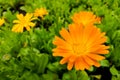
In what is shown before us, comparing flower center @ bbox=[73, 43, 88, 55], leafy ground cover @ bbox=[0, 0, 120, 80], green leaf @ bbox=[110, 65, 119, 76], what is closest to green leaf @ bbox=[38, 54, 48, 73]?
leafy ground cover @ bbox=[0, 0, 120, 80]

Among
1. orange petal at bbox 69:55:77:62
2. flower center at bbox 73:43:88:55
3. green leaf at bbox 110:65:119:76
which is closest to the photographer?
orange petal at bbox 69:55:77:62

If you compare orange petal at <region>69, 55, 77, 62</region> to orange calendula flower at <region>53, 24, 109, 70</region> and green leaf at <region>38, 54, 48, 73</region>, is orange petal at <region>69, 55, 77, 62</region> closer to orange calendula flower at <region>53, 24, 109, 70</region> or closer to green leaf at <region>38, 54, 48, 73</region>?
orange calendula flower at <region>53, 24, 109, 70</region>

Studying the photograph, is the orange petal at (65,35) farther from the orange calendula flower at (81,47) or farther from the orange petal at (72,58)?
the orange petal at (72,58)

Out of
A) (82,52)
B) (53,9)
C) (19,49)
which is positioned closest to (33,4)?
(53,9)

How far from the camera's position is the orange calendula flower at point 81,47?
1.54 metres

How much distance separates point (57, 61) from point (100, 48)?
46 centimetres

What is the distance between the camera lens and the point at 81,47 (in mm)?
1776

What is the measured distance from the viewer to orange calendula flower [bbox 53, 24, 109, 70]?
5.06ft

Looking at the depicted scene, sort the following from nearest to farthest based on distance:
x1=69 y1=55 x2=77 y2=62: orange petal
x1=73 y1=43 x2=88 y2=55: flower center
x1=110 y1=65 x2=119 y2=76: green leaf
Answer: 1. x1=69 y1=55 x2=77 y2=62: orange petal
2. x1=73 y1=43 x2=88 y2=55: flower center
3. x1=110 y1=65 x2=119 y2=76: green leaf

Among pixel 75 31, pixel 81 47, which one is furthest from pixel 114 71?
pixel 75 31

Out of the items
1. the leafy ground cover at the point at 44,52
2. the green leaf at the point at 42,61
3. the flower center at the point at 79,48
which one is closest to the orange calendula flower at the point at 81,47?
the flower center at the point at 79,48

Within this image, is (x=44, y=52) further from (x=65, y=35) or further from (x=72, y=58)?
(x=72, y=58)

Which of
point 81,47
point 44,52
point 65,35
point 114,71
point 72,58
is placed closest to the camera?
point 72,58

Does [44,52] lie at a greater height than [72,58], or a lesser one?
lesser
